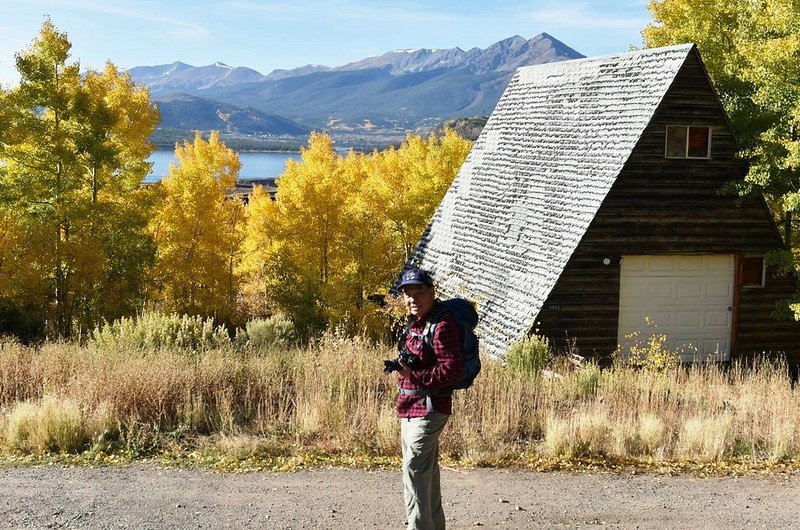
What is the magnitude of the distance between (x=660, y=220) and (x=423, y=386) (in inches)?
483

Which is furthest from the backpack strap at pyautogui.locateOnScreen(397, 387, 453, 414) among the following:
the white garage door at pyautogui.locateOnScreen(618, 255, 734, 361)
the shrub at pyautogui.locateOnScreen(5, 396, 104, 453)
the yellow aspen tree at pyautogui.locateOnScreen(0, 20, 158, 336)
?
the yellow aspen tree at pyautogui.locateOnScreen(0, 20, 158, 336)

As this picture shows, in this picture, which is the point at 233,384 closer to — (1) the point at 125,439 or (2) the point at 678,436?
(1) the point at 125,439

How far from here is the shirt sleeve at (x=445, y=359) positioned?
567 centimetres

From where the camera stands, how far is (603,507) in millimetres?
7242

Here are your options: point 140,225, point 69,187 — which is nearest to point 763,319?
point 140,225

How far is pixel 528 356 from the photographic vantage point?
14.1 meters

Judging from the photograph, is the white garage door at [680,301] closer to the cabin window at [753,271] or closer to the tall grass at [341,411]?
the cabin window at [753,271]

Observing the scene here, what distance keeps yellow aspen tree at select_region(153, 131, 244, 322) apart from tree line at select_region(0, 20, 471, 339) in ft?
0.16

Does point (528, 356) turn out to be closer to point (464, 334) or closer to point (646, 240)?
point (646, 240)

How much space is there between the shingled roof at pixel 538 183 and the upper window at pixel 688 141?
84 cm

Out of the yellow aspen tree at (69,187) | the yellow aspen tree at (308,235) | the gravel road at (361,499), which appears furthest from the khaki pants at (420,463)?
the yellow aspen tree at (308,235)

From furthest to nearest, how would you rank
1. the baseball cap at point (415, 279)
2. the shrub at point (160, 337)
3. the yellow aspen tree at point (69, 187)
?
the yellow aspen tree at point (69, 187) → the shrub at point (160, 337) → the baseball cap at point (415, 279)

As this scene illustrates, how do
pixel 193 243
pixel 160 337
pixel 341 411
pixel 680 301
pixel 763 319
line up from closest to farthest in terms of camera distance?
pixel 341 411
pixel 160 337
pixel 680 301
pixel 763 319
pixel 193 243

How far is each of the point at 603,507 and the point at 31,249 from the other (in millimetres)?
18174
